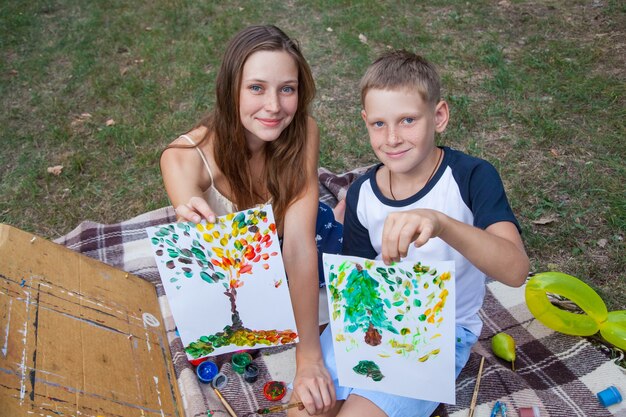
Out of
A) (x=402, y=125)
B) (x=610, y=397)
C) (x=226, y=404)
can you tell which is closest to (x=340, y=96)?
(x=402, y=125)

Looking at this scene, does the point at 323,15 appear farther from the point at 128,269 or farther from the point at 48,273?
the point at 48,273

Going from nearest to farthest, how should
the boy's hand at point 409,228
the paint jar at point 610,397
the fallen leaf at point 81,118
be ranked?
the boy's hand at point 409,228 < the paint jar at point 610,397 < the fallen leaf at point 81,118

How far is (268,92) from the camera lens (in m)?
1.91

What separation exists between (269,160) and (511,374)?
48.5 inches

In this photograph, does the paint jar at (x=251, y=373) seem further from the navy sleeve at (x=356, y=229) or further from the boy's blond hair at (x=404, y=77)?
the boy's blond hair at (x=404, y=77)

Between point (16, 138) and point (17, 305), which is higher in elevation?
point (16, 138)

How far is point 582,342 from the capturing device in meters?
2.10

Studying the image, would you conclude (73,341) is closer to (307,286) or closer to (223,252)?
(223,252)

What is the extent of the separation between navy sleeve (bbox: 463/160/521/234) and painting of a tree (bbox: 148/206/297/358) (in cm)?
64

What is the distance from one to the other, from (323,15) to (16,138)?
2.74m

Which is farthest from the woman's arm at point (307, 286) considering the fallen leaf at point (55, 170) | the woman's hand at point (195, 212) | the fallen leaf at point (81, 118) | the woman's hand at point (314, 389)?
the fallen leaf at point (81, 118)

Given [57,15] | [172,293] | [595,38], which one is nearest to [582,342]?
[172,293]

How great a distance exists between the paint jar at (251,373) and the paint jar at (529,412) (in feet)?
3.12

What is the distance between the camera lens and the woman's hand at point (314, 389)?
176cm
